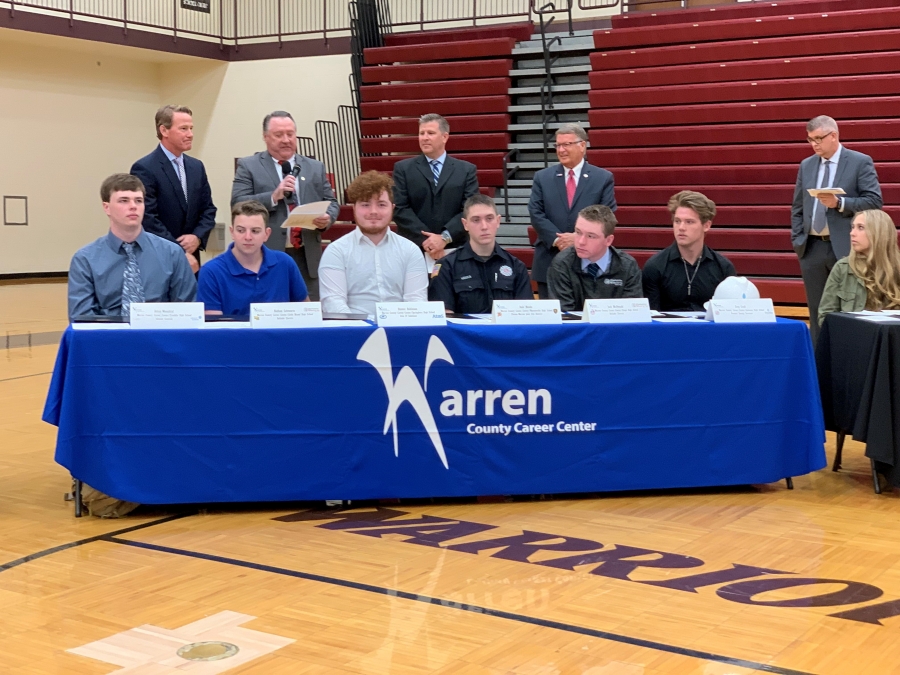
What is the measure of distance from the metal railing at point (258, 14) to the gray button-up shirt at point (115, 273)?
31.0 ft

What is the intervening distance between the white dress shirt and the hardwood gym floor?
0.94m

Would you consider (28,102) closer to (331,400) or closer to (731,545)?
(331,400)

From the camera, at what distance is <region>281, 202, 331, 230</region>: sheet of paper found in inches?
196

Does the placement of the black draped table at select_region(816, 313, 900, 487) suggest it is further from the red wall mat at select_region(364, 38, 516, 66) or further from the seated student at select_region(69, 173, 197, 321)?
the red wall mat at select_region(364, 38, 516, 66)

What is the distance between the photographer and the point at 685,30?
1088 cm

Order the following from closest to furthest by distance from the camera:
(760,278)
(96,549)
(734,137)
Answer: (96,549), (760,278), (734,137)

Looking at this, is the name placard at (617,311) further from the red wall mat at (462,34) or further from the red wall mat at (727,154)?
the red wall mat at (462,34)

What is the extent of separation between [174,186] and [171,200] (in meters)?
0.07

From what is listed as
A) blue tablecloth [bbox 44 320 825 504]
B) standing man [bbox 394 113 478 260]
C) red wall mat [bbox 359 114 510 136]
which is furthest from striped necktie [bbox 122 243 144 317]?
red wall mat [bbox 359 114 510 136]

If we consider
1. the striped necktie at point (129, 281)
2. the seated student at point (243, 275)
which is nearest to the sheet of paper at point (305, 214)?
the seated student at point (243, 275)

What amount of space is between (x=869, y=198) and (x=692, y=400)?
8.79 feet

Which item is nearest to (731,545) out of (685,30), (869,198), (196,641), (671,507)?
(671,507)

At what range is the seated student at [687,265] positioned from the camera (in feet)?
15.2

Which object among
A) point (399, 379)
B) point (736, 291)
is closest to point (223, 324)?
point (399, 379)
